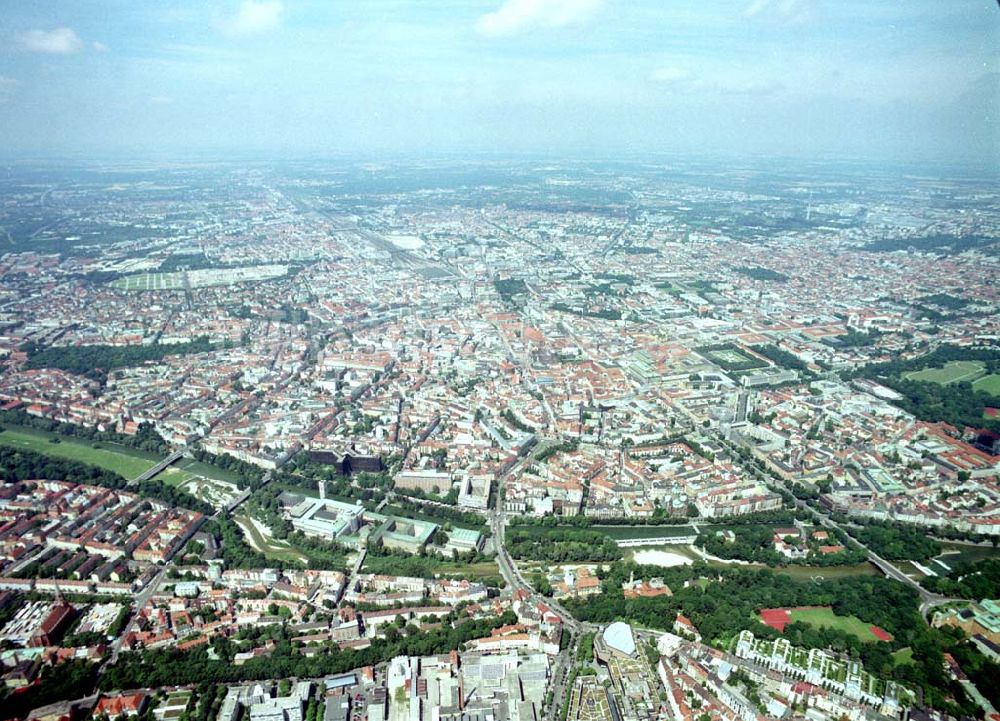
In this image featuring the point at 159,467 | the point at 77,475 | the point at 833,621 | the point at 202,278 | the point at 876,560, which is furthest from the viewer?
the point at 202,278

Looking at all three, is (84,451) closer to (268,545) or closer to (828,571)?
(268,545)

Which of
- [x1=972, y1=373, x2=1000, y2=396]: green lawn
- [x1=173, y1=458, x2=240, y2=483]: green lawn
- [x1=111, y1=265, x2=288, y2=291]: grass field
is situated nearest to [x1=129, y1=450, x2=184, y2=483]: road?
[x1=173, y1=458, x2=240, y2=483]: green lawn

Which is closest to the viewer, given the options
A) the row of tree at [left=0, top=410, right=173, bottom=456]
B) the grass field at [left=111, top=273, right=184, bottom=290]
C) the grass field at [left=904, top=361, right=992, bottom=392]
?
the row of tree at [left=0, top=410, right=173, bottom=456]

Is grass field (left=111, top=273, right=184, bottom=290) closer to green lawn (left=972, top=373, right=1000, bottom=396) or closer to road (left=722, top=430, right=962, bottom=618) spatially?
road (left=722, top=430, right=962, bottom=618)

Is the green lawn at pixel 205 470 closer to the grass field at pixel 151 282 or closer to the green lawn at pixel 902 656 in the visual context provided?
the green lawn at pixel 902 656

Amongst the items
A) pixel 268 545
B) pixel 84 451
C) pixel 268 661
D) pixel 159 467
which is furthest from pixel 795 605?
pixel 84 451
